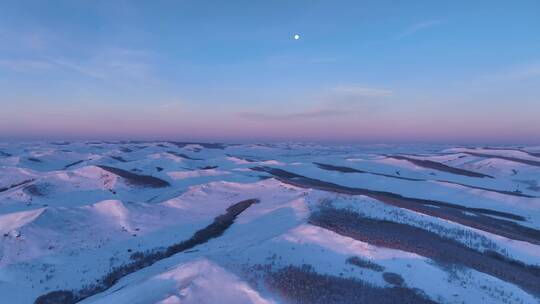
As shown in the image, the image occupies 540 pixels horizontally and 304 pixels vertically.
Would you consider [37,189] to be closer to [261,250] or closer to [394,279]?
[261,250]

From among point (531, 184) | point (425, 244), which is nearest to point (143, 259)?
point (425, 244)

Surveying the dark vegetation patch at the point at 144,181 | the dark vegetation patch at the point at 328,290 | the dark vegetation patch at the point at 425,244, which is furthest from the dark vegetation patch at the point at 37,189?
the dark vegetation patch at the point at 328,290

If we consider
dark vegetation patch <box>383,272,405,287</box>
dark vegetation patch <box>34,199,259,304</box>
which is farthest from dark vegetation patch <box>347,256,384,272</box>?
dark vegetation patch <box>34,199,259,304</box>

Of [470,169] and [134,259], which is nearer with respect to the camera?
[134,259]

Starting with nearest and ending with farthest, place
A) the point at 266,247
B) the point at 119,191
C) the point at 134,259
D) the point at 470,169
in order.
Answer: the point at 266,247 → the point at 134,259 → the point at 119,191 → the point at 470,169

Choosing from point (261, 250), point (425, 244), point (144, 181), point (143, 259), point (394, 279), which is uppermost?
point (261, 250)

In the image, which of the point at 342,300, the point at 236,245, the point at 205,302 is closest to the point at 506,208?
the point at 236,245

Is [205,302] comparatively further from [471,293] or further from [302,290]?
[471,293]
